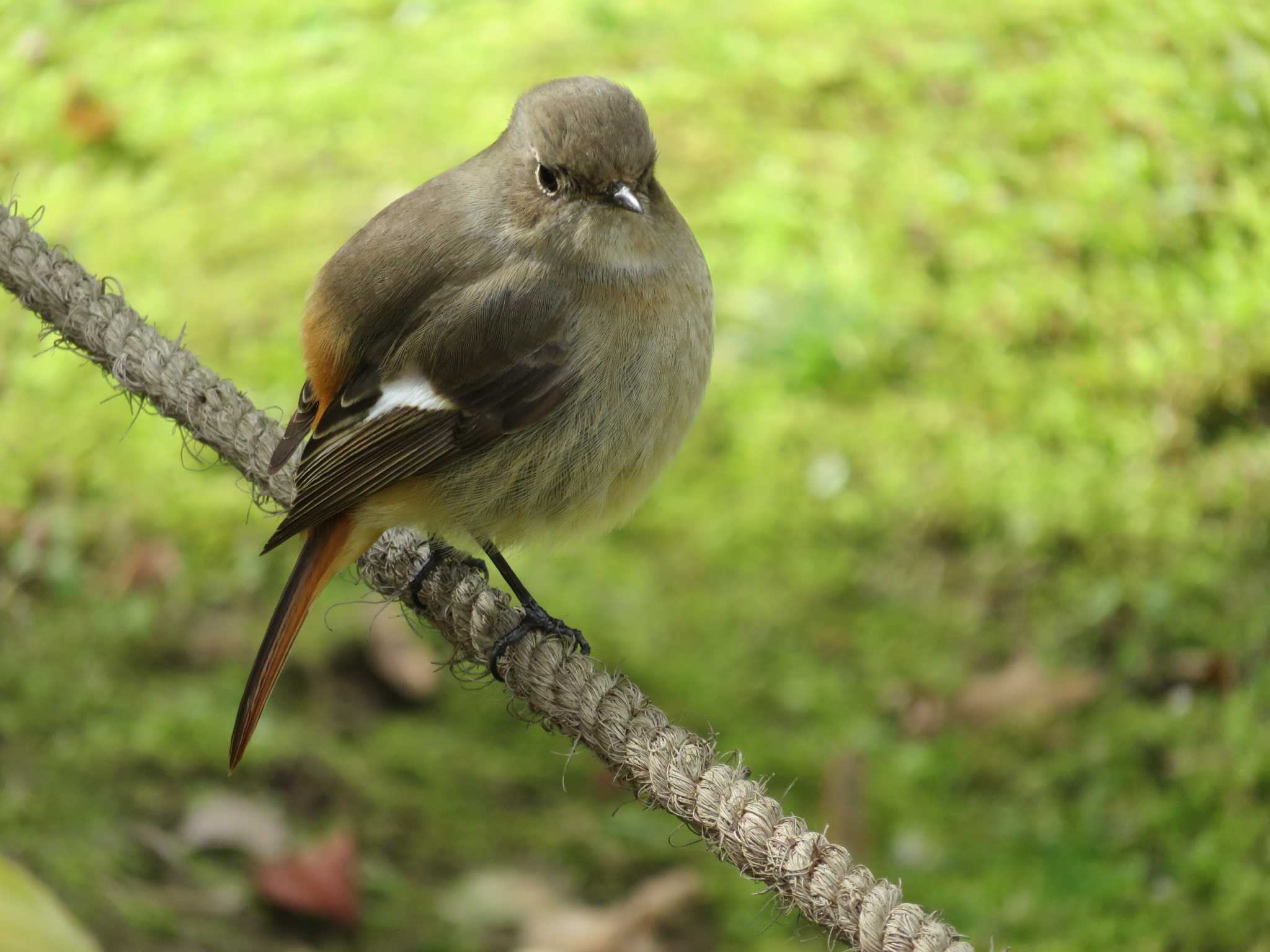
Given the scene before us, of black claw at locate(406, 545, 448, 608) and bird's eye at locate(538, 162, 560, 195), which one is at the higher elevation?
bird's eye at locate(538, 162, 560, 195)

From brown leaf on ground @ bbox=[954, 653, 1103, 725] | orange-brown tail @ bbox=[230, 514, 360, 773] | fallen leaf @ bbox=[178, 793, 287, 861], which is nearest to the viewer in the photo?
orange-brown tail @ bbox=[230, 514, 360, 773]

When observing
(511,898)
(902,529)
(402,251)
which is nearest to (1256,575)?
(902,529)

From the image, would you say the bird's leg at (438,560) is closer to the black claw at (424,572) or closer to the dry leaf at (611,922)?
the black claw at (424,572)

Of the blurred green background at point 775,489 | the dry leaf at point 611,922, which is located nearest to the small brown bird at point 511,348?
the blurred green background at point 775,489

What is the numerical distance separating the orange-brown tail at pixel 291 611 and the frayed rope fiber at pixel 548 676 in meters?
0.20

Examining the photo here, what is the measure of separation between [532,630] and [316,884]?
125 centimetres

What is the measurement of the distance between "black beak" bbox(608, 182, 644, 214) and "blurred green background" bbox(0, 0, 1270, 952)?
126cm

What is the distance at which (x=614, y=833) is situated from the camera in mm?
3934

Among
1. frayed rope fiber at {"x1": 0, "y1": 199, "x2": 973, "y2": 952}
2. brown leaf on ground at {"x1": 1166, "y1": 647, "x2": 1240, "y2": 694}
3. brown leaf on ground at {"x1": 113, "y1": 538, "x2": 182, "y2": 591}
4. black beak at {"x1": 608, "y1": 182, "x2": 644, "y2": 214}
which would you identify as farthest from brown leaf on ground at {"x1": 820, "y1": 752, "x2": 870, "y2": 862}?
brown leaf on ground at {"x1": 113, "y1": 538, "x2": 182, "y2": 591}

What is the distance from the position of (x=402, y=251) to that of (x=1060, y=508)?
8.97 ft

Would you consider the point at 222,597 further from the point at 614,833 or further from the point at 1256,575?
the point at 1256,575

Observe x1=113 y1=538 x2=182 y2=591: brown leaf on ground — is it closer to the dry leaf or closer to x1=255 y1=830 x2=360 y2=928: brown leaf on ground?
x1=255 y1=830 x2=360 y2=928: brown leaf on ground

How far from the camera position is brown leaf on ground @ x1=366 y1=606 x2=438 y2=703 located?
428cm

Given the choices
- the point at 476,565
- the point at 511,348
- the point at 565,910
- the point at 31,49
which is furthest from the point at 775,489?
the point at 31,49
